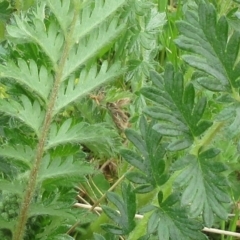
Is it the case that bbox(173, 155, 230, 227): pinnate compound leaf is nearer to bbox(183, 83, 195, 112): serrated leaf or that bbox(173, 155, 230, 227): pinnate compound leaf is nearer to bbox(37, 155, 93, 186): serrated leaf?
bbox(183, 83, 195, 112): serrated leaf

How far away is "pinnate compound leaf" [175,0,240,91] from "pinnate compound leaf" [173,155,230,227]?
0.13m

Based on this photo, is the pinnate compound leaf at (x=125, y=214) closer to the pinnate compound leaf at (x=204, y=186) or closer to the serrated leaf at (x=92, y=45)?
the pinnate compound leaf at (x=204, y=186)

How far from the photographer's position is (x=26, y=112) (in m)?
1.12

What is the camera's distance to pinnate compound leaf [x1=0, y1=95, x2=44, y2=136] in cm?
110

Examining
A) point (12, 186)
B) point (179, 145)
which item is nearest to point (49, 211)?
point (12, 186)

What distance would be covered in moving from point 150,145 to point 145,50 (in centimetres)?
52

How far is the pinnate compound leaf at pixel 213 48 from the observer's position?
3.27 ft

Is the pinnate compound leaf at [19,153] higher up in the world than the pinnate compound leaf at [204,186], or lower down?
higher up

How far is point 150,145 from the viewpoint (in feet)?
3.73

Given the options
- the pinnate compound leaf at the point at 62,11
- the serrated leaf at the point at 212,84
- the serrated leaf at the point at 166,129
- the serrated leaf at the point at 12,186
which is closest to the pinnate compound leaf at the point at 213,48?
the serrated leaf at the point at 212,84

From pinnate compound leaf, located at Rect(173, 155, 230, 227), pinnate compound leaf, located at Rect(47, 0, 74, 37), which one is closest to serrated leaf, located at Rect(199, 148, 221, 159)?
pinnate compound leaf, located at Rect(173, 155, 230, 227)

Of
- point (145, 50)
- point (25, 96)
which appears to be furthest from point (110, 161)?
point (25, 96)

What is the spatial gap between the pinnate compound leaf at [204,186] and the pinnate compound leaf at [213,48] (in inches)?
5.0

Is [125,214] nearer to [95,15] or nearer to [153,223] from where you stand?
[153,223]
